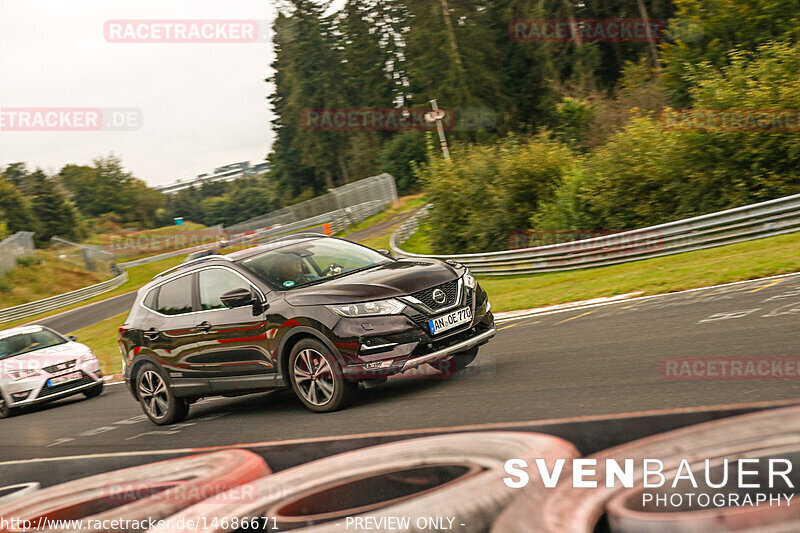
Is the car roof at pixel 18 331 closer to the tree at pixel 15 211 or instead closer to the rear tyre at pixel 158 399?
the rear tyre at pixel 158 399

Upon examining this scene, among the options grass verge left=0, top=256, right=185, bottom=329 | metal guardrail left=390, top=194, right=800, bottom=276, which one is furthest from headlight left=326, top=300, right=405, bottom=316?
grass verge left=0, top=256, right=185, bottom=329

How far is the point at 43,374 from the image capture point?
14.1m

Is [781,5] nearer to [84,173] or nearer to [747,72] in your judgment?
[747,72]

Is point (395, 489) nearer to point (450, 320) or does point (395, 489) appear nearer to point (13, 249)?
point (450, 320)

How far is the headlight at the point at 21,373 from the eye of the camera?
46.3ft

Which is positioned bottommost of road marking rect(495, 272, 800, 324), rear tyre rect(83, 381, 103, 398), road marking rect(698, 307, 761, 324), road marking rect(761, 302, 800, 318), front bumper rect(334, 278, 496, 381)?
road marking rect(495, 272, 800, 324)

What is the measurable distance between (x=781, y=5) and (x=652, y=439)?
32.6m

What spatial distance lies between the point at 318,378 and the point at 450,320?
1467 mm

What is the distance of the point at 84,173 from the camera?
13075 centimetres

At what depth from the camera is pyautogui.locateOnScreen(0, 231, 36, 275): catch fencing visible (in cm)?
4844

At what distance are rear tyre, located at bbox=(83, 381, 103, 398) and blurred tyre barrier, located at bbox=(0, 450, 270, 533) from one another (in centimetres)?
819

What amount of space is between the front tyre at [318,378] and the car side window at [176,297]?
192 cm

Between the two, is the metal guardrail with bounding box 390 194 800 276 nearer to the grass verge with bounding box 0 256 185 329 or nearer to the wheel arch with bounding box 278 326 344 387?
the wheel arch with bounding box 278 326 344 387

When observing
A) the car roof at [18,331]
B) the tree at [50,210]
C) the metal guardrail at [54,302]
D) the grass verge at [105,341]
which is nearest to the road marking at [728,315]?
the car roof at [18,331]
